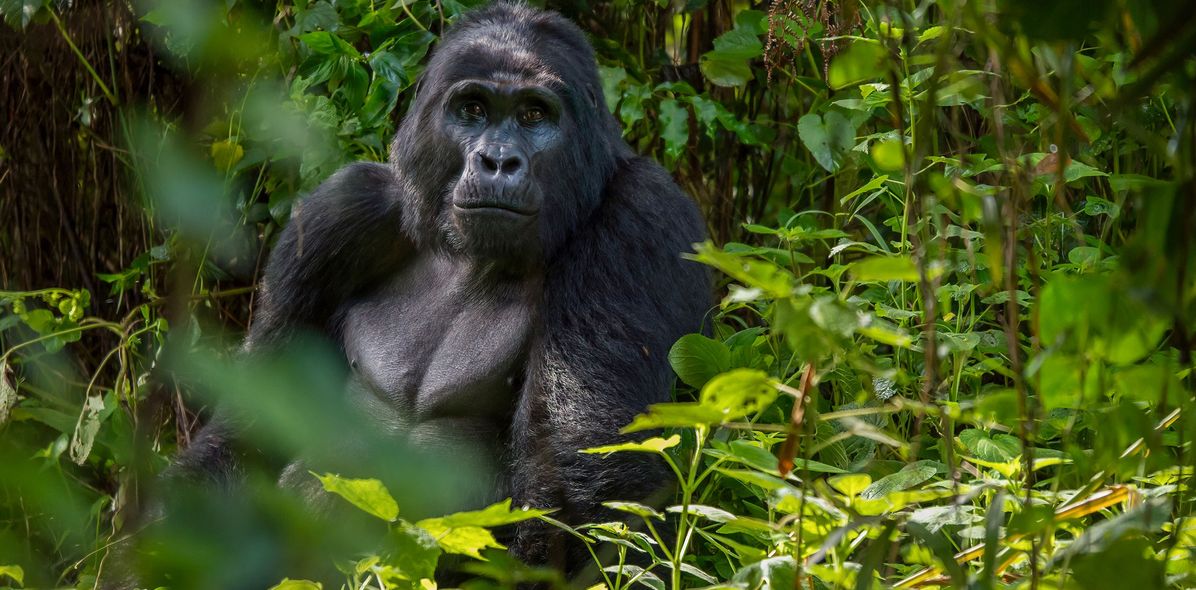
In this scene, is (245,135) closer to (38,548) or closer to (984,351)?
(38,548)

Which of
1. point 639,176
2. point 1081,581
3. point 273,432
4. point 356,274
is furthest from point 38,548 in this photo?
point 1081,581

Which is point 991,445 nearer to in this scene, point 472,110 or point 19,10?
point 472,110

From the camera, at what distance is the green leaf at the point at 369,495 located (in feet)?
5.30

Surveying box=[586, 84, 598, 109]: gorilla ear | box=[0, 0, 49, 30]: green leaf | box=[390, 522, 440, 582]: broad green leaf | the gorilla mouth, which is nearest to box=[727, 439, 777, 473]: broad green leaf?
box=[390, 522, 440, 582]: broad green leaf

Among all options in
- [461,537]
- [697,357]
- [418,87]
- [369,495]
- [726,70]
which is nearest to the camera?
[369,495]

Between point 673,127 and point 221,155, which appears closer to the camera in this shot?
point 673,127

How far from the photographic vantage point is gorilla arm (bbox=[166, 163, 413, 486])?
12.5 feet

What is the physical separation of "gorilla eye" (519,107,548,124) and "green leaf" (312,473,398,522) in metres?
2.10

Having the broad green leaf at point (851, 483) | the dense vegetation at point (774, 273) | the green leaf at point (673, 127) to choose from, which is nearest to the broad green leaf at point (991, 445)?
the dense vegetation at point (774, 273)

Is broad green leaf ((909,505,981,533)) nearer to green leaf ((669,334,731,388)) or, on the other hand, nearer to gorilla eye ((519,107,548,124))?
green leaf ((669,334,731,388))

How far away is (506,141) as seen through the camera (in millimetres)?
→ 3455

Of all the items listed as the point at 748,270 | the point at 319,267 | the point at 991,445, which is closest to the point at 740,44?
the point at 319,267

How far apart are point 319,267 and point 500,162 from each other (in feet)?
2.59

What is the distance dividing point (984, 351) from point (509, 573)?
67.3 inches
